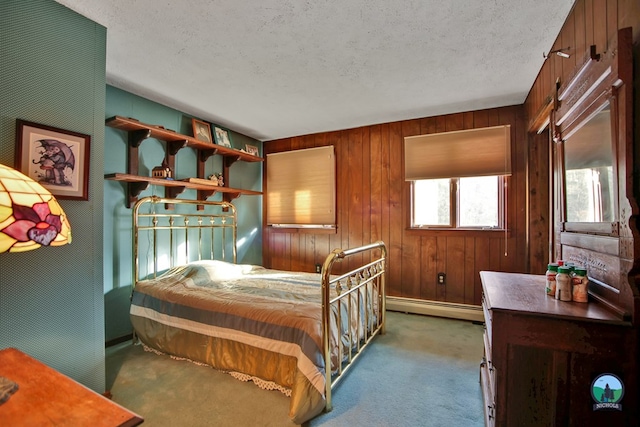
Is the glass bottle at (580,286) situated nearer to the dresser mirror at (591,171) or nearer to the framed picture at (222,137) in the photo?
the dresser mirror at (591,171)

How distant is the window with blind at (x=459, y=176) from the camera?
3096 millimetres

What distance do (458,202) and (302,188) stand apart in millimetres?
2032

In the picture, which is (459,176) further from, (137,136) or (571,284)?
(137,136)

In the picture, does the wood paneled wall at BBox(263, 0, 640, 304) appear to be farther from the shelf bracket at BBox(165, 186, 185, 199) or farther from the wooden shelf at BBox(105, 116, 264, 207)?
the shelf bracket at BBox(165, 186, 185, 199)

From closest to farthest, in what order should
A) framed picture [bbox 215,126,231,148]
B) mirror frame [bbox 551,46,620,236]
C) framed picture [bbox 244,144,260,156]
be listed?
mirror frame [bbox 551,46,620,236] → framed picture [bbox 215,126,231,148] → framed picture [bbox 244,144,260,156]

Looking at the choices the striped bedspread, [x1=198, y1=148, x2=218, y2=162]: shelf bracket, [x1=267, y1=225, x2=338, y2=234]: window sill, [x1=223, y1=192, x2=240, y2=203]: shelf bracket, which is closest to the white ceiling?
[x1=198, y1=148, x2=218, y2=162]: shelf bracket

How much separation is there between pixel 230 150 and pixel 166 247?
133 centimetres

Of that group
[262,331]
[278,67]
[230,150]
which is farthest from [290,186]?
[262,331]

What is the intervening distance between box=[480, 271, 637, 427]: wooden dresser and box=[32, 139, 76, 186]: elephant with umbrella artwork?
2.18 meters

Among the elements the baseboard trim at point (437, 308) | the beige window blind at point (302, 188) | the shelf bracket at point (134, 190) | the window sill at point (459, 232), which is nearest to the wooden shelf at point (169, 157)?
the shelf bracket at point (134, 190)

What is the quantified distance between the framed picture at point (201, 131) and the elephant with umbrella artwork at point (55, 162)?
171cm

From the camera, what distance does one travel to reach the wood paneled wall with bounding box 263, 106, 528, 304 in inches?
120

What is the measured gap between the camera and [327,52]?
6.82 feet

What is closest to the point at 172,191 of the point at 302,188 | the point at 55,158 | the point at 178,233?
the point at 178,233
